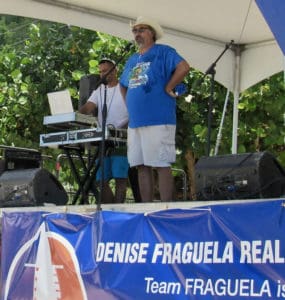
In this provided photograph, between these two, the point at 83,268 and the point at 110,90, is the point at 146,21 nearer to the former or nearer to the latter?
the point at 110,90

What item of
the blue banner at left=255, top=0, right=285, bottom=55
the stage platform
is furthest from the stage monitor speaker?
the blue banner at left=255, top=0, right=285, bottom=55

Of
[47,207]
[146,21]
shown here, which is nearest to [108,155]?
[47,207]

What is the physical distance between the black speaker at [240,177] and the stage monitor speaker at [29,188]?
1.48m

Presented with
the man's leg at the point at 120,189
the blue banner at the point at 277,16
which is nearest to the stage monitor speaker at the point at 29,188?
the man's leg at the point at 120,189

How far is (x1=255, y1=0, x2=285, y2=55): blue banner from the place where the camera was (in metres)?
3.18

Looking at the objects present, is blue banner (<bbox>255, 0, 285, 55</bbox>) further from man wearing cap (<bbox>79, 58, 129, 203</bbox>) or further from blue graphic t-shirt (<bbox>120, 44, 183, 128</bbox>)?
man wearing cap (<bbox>79, 58, 129, 203</bbox>)

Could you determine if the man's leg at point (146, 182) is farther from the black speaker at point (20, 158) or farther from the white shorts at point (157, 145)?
the black speaker at point (20, 158)

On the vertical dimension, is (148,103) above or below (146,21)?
below

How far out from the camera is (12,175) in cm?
505

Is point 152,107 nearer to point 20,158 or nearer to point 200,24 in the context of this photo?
point 20,158

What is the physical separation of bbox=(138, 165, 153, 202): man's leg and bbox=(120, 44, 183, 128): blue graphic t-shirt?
0.33 m

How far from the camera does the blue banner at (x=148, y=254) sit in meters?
3.15

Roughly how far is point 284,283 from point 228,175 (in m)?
0.93

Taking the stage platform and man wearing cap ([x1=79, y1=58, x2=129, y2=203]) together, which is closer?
the stage platform
